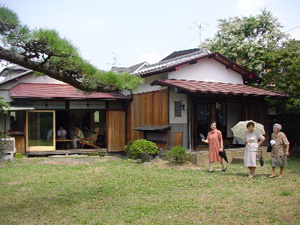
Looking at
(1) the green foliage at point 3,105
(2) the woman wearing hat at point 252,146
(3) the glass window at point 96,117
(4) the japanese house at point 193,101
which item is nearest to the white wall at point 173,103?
(4) the japanese house at point 193,101

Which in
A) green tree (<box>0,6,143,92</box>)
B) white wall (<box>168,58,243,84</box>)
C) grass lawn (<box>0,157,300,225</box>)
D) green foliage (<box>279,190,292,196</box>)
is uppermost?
white wall (<box>168,58,243,84</box>)

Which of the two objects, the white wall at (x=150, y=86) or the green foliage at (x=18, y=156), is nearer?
the white wall at (x=150, y=86)

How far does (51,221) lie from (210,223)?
8.96 ft

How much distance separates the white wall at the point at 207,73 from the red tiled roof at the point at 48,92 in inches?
139

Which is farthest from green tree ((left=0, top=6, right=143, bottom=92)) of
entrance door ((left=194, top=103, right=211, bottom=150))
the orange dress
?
entrance door ((left=194, top=103, right=211, bottom=150))

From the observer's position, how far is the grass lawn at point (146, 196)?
6086 mm

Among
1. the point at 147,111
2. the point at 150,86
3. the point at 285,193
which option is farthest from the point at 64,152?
the point at 285,193

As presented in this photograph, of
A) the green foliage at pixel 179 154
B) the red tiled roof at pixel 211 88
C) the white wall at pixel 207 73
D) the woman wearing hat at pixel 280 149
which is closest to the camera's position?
the woman wearing hat at pixel 280 149

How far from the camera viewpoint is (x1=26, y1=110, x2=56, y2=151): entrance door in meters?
15.5

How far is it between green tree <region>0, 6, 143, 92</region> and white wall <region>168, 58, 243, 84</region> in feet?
24.4

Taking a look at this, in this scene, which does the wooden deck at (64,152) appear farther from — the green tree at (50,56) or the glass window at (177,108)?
the green tree at (50,56)

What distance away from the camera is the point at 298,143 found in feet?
54.0

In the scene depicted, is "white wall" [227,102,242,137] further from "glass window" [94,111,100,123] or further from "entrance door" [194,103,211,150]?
"glass window" [94,111,100,123]

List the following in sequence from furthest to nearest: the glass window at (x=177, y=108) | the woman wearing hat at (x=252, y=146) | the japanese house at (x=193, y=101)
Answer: the glass window at (x=177, y=108), the japanese house at (x=193, y=101), the woman wearing hat at (x=252, y=146)
